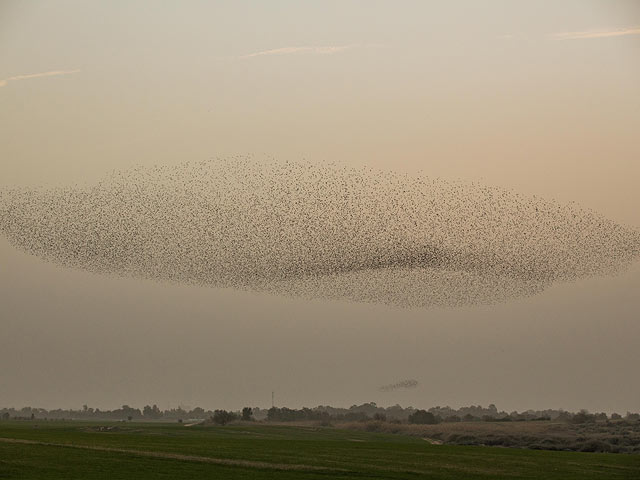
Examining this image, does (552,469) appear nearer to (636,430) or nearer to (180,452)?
(180,452)

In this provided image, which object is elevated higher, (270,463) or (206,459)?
(206,459)

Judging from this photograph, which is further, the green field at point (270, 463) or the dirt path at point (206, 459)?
the dirt path at point (206, 459)

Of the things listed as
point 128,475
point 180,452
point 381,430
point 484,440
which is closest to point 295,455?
point 180,452

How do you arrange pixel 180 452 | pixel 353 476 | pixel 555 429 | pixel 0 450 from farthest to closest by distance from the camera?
pixel 555 429, pixel 180 452, pixel 0 450, pixel 353 476

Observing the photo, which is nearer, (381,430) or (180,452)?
(180,452)

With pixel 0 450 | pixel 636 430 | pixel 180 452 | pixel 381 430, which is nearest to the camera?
pixel 0 450

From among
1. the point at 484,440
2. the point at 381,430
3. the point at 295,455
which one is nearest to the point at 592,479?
the point at 295,455

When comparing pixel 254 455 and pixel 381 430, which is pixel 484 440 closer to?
pixel 254 455

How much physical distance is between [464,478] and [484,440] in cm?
6101

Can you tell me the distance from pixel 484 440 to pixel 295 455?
49.3m

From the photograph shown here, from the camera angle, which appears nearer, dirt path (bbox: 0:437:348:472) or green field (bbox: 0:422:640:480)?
green field (bbox: 0:422:640:480)

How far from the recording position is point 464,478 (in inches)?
2616

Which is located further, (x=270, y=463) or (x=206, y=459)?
(x=206, y=459)

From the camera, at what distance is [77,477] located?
57.8 meters
